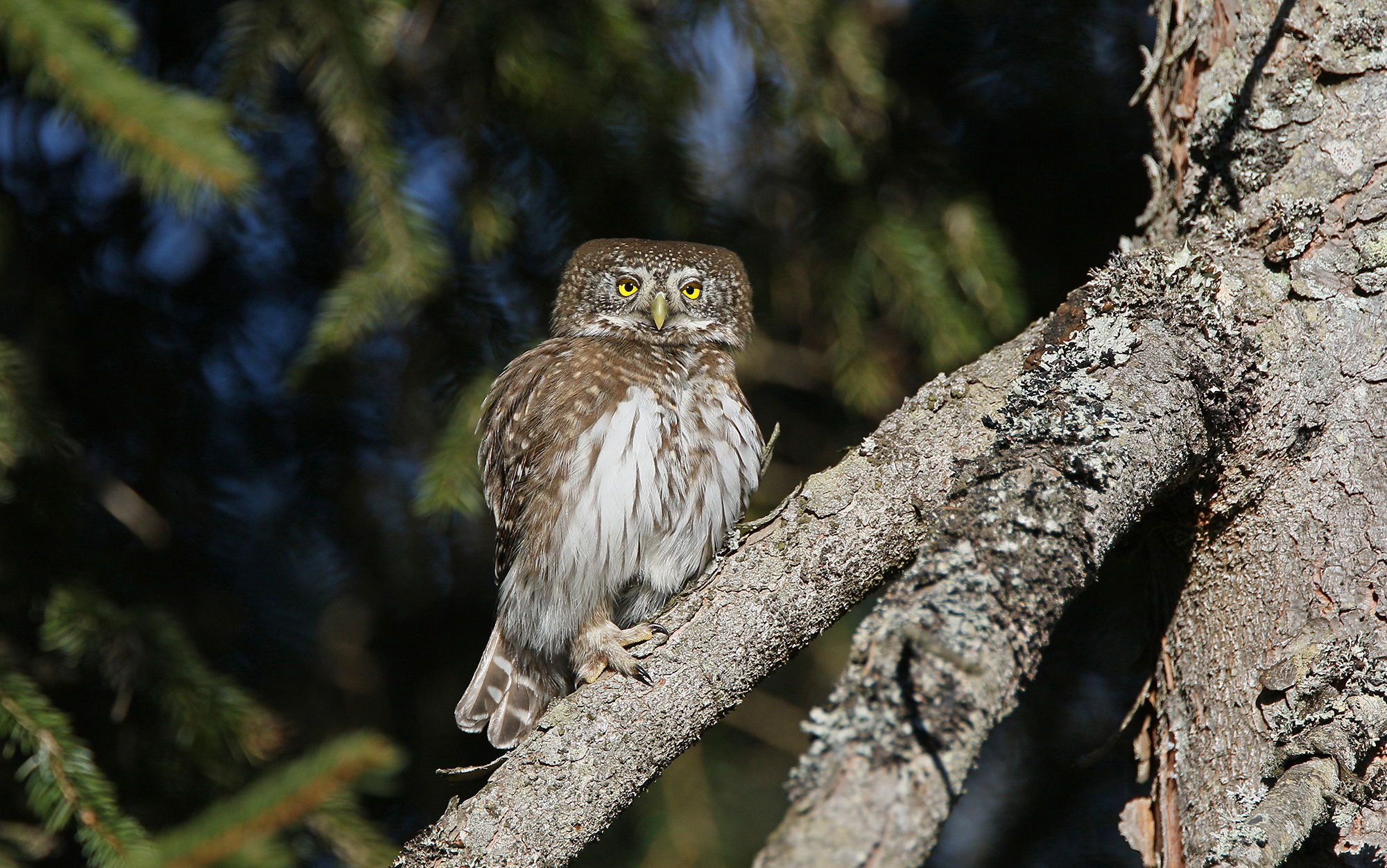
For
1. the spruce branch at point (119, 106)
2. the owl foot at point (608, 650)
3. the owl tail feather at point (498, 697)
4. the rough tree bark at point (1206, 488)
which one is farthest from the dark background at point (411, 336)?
the rough tree bark at point (1206, 488)

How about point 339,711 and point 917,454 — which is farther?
point 339,711

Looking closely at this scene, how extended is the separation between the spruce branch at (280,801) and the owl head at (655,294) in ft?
5.11

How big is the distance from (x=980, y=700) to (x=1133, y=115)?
241 centimetres

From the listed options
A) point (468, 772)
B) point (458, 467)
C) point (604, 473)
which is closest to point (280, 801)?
point (468, 772)

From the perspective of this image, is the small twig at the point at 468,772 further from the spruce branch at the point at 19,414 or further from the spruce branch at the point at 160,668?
the spruce branch at the point at 19,414

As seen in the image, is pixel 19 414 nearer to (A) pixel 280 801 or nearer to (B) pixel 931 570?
(A) pixel 280 801

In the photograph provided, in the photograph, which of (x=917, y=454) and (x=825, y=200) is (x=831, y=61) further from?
(x=917, y=454)

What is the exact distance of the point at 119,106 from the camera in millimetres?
1932

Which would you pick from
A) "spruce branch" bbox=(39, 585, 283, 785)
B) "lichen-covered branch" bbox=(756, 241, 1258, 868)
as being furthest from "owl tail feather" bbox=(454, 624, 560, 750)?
"lichen-covered branch" bbox=(756, 241, 1258, 868)

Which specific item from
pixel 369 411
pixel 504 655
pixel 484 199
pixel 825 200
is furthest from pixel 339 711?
pixel 825 200

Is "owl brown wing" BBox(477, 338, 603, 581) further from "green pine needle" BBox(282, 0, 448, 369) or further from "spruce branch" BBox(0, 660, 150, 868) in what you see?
"spruce branch" BBox(0, 660, 150, 868)

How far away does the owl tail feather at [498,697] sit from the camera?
3.01 metres

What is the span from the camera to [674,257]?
3076mm

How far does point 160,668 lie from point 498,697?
3.17ft
